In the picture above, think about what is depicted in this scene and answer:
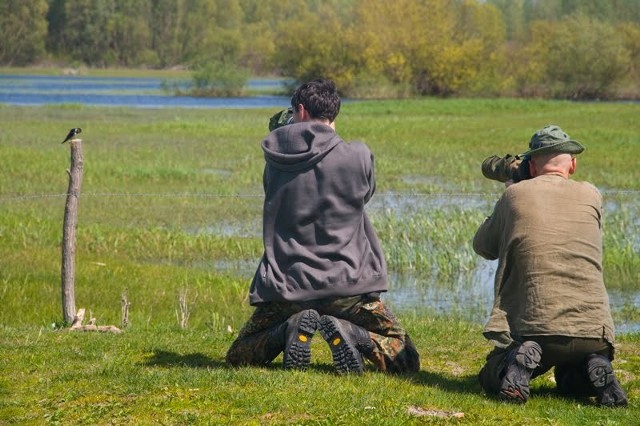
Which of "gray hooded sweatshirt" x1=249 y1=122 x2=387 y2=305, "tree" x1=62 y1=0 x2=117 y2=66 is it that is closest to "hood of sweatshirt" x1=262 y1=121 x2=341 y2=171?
"gray hooded sweatshirt" x1=249 y1=122 x2=387 y2=305

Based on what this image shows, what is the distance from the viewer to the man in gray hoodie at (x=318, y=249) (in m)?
7.45

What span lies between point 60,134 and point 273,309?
2891 centimetres

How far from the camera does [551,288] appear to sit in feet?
22.3

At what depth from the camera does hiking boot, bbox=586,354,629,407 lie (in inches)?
263

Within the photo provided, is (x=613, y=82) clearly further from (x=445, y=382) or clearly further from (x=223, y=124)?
(x=445, y=382)

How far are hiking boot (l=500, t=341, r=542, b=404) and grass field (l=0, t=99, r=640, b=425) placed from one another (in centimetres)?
11

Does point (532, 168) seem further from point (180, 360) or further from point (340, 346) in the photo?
point (180, 360)

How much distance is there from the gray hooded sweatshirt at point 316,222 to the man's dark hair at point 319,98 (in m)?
0.10

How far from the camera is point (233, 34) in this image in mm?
130375

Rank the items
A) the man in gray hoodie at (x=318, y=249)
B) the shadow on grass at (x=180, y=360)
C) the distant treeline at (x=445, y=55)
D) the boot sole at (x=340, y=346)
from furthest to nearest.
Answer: the distant treeline at (x=445, y=55) → the shadow on grass at (x=180, y=360) → the man in gray hoodie at (x=318, y=249) → the boot sole at (x=340, y=346)

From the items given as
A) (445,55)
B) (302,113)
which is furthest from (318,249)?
(445,55)

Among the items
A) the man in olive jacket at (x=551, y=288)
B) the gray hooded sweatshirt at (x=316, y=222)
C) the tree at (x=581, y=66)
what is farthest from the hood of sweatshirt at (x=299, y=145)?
the tree at (x=581, y=66)

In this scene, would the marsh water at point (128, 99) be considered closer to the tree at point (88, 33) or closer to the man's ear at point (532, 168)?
the man's ear at point (532, 168)

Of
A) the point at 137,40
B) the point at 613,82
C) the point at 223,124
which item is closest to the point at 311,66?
the point at 613,82
